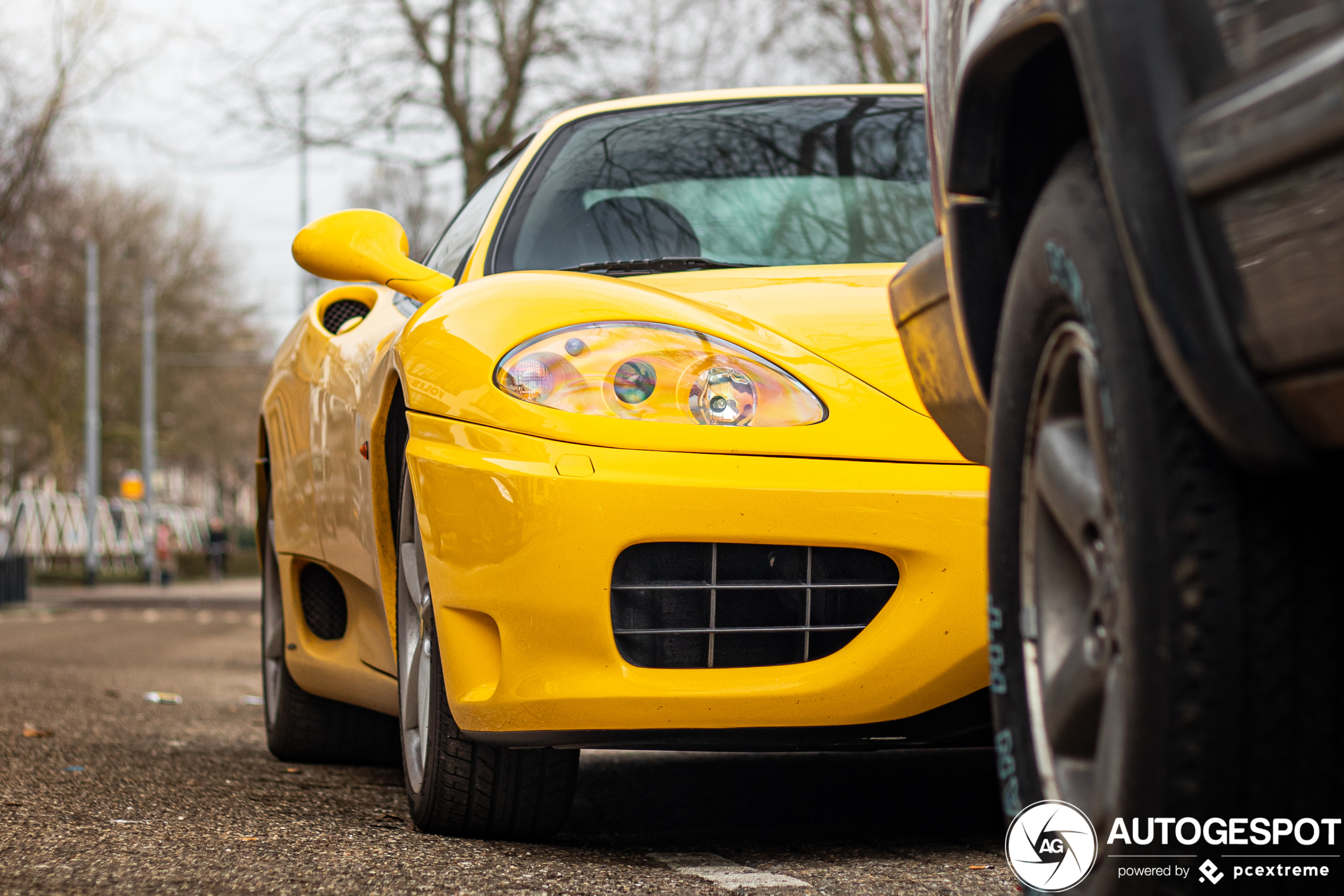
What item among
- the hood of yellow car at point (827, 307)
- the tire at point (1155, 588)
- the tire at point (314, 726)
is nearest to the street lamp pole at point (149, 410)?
the tire at point (314, 726)

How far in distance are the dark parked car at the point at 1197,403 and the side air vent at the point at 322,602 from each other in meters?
2.81

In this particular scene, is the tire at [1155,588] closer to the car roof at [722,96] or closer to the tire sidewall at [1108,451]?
the tire sidewall at [1108,451]

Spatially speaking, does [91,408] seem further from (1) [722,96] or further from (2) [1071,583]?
(2) [1071,583]

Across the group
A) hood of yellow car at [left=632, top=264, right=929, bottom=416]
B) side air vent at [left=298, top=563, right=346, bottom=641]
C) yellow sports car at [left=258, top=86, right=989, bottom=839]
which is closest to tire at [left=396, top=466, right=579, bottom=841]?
yellow sports car at [left=258, top=86, right=989, bottom=839]

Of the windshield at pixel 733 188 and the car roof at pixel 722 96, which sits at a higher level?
the car roof at pixel 722 96

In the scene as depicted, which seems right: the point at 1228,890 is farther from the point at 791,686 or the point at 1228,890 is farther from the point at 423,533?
the point at 423,533

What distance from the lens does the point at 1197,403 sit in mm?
1267

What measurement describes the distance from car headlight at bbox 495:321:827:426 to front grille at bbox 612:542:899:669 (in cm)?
22

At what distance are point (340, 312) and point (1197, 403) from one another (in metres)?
3.33

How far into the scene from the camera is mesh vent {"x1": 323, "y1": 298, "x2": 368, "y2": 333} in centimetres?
425

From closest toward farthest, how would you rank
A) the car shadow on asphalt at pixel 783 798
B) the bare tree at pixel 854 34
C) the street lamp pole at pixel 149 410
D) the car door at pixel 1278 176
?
the car door at pixel 1278 176 < the car shadow on asphalt at pixel 783 798 < the bare tree at pixel 854 34 < the street lamp pole at pixel 149 410

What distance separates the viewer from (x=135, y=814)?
3.05 m

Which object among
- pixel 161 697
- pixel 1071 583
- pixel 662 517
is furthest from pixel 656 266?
pixel 161 697

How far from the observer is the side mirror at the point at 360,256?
11.6ft
